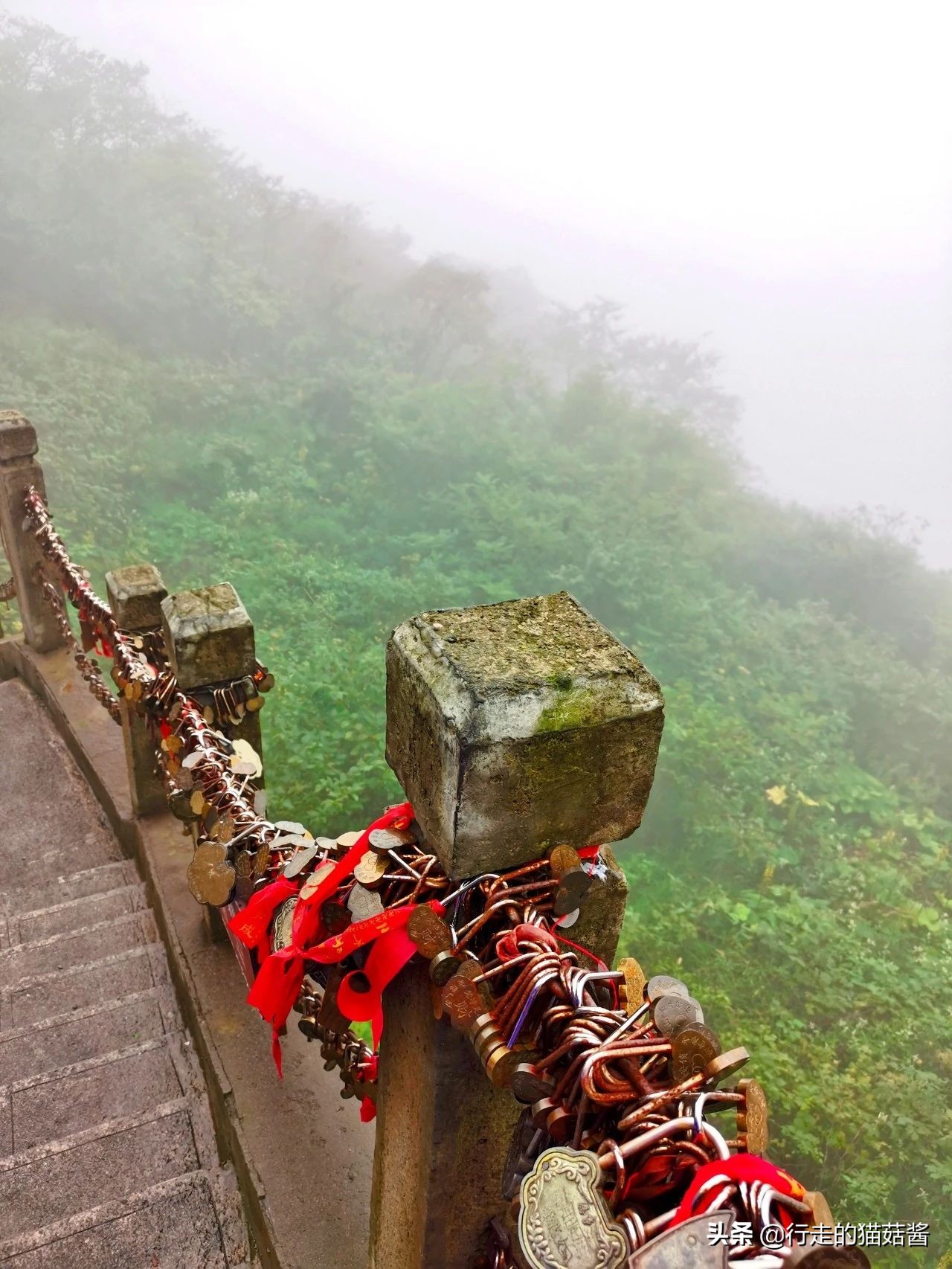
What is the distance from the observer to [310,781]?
23.1 feet

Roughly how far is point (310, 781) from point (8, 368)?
1084 cm

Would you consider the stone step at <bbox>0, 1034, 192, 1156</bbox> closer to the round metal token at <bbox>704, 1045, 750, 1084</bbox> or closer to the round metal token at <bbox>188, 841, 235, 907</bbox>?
the round metal token at <bbox>188, 841, 235, 907</bbox>

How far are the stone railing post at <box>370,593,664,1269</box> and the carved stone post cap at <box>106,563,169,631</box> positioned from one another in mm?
2383

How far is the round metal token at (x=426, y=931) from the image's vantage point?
1.30 metres

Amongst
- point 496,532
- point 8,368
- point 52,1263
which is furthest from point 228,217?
point 52,1263

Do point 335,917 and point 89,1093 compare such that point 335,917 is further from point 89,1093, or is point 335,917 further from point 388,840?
point 89,1093

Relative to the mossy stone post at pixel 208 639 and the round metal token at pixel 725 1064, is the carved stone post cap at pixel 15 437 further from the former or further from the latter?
the round metal token at pixel 725 1064

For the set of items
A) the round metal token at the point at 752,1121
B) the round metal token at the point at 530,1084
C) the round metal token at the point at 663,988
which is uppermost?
the round metal token at the point at 752,1121

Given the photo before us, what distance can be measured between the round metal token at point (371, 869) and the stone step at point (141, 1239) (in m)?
1.76

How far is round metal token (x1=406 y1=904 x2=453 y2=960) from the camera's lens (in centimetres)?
130

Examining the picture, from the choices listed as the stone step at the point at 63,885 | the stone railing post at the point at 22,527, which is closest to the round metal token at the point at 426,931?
the stone step at the point at 63,885

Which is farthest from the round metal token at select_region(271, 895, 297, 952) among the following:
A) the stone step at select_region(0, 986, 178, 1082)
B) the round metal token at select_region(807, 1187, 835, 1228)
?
the stone step at select_region(0, 986, 178, 1082)

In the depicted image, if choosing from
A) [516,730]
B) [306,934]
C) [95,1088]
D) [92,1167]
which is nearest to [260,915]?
[306,934]

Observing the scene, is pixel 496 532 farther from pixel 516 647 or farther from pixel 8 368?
pixel 516 647
